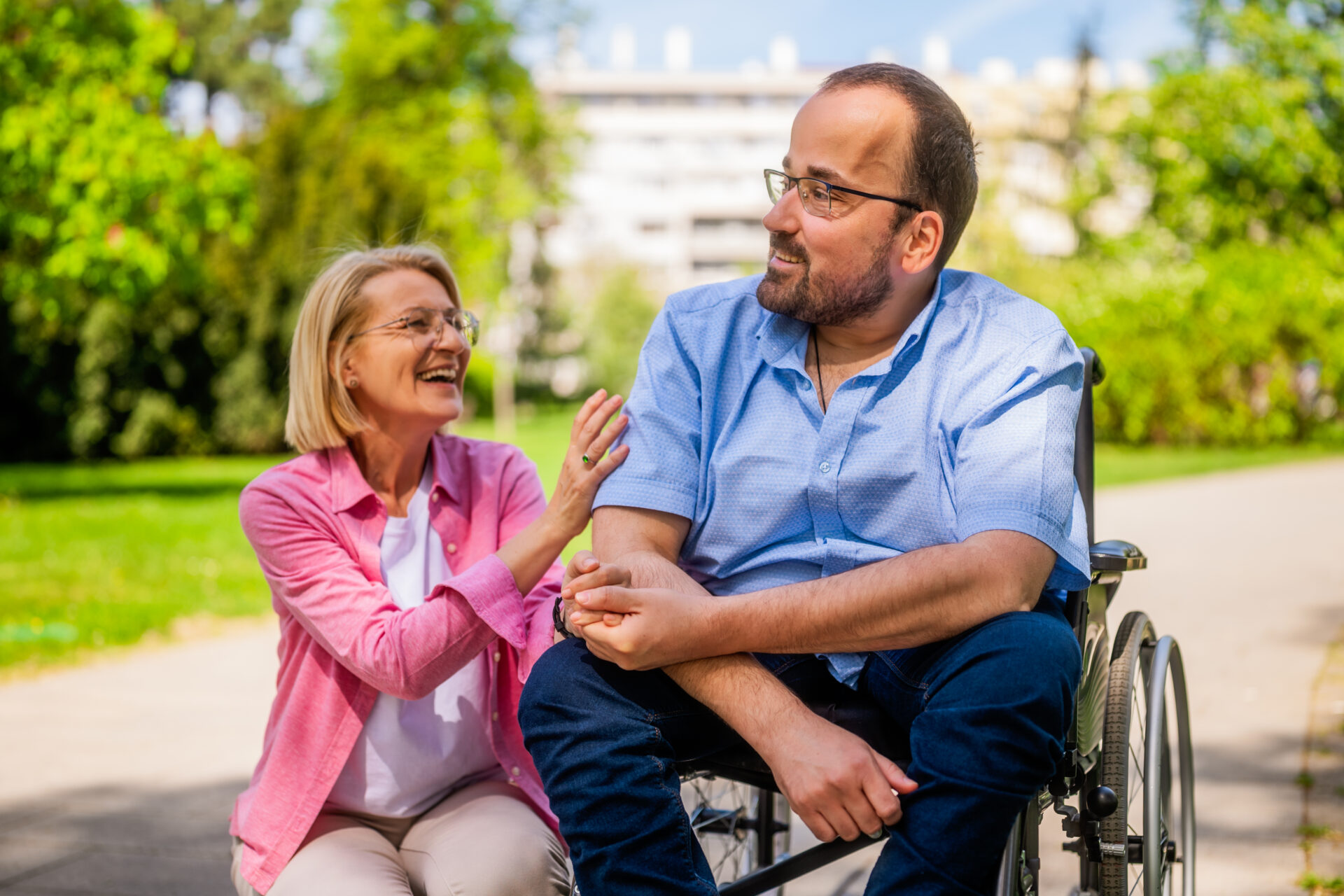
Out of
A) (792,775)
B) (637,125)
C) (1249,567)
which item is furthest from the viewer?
(637,125)

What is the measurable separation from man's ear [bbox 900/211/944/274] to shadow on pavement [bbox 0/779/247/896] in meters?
2.47

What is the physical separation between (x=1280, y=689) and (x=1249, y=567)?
10.6ft

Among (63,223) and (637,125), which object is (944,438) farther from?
(637,125)

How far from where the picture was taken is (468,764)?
240cm

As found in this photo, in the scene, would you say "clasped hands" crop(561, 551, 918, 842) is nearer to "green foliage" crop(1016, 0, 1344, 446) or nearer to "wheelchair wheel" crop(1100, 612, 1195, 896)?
"wheelchair wheel" crop(1100, 612, 1195, 896)

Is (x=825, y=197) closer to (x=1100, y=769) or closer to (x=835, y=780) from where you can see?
(x=835, y=780)

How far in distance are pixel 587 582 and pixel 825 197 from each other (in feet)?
2.56

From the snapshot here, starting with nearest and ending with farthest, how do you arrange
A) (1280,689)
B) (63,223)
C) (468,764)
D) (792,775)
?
(792,775), (468,764), (1280,689), (63,223)

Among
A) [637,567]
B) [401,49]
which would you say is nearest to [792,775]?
[637,567]

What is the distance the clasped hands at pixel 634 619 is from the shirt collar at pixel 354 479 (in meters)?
0.64

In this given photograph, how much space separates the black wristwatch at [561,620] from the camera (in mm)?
2049

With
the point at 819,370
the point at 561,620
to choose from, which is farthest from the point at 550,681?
the point at 819,370

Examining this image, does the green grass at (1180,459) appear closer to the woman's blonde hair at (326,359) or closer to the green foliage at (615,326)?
the woman's blonde hair at (326,359)

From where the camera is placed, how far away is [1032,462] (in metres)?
1.98
